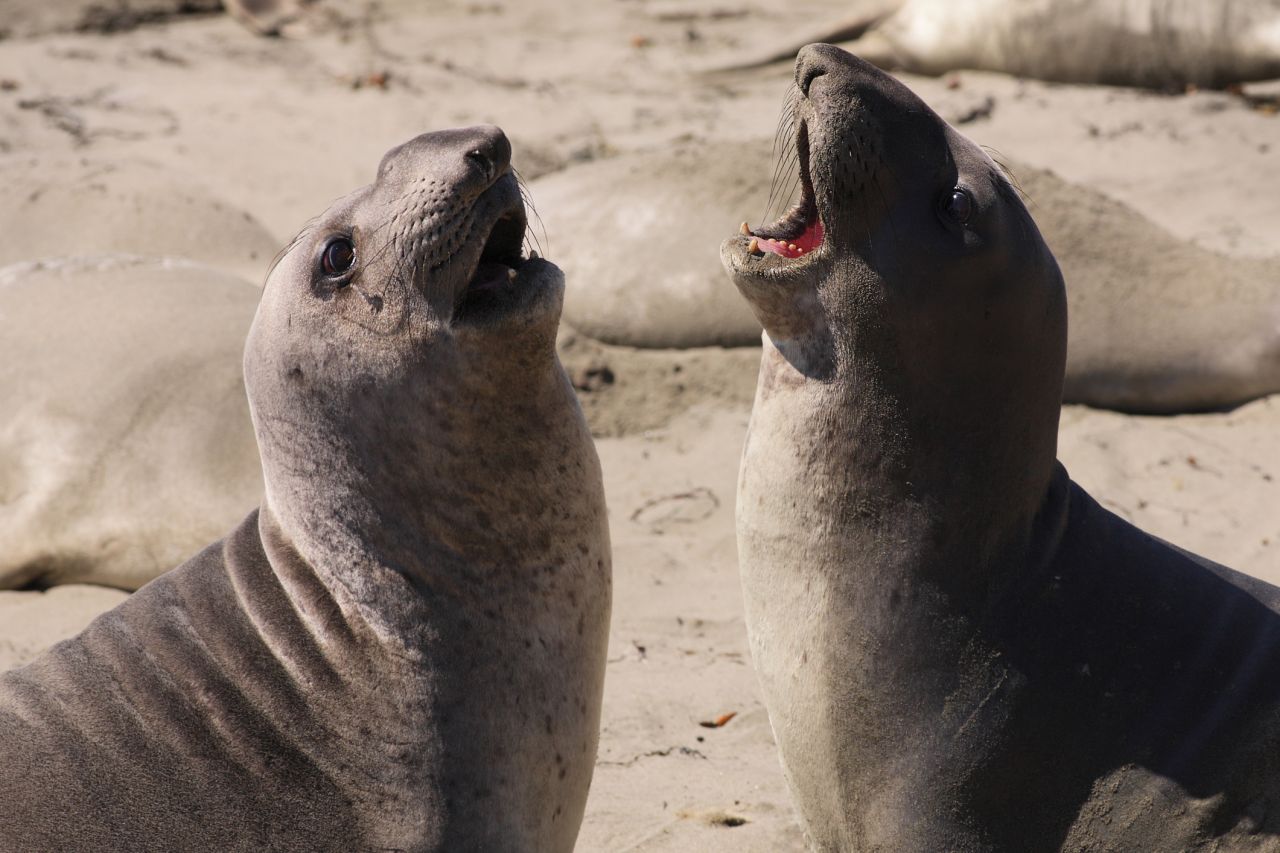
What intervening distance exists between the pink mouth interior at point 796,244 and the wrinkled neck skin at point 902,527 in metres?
0.15

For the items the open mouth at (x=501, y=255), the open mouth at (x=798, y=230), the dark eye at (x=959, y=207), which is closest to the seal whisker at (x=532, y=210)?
the open mouth at (x=501, y=255)

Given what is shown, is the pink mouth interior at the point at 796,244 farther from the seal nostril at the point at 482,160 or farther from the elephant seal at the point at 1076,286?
the elephant seal at the point at 1076,286

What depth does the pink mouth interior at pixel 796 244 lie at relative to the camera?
9.89 ft

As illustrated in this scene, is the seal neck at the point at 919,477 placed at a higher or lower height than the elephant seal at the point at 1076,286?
higher

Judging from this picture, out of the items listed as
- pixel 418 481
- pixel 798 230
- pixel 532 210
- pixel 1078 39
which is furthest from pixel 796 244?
pixel 1078 39

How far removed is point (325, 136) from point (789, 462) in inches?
231

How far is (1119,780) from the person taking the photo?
278 cm

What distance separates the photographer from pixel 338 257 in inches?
113

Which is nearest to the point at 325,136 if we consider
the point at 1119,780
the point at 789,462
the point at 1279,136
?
the point at 1279,136

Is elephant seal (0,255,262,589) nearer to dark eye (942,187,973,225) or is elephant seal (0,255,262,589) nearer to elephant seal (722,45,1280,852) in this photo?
elephant seal (722,45,1280,852)

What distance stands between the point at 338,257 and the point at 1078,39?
6.80m

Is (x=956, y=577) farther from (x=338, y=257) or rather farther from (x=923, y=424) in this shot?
(x=338, y=257)

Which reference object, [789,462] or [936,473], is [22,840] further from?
[936,473]

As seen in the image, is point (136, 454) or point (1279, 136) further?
point (1279, 136)
